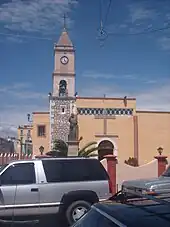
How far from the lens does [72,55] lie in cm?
4972

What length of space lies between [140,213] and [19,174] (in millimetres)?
7090

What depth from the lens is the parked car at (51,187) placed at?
30.8 feet

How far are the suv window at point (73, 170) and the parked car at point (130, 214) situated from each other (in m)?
6.34

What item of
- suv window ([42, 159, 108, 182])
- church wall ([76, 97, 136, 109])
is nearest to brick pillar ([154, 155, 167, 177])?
suv window ([42, 159, 108, 182])

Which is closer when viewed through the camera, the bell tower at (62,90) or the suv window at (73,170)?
the suv window at (73,170)

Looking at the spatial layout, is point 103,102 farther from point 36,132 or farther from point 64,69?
point 36,132

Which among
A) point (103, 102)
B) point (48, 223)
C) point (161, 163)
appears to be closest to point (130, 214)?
point (48, 223)

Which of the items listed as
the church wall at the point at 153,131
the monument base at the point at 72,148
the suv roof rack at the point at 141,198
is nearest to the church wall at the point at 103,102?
the church wall at the point at 153,131

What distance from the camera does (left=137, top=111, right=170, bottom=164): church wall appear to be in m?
46.8

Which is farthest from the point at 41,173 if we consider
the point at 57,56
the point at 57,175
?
the point at 57,56

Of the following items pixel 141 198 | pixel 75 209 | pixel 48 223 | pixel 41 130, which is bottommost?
pixel 48 223

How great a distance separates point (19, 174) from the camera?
9.77m

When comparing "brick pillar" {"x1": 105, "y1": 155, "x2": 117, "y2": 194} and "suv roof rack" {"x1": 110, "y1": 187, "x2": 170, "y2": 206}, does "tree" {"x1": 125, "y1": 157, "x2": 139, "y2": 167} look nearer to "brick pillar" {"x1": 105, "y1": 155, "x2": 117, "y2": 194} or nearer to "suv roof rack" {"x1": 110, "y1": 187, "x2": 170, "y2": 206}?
"brick pillar" {"x1": 105, "y1": 155, "x2": 117, "y2": 194}

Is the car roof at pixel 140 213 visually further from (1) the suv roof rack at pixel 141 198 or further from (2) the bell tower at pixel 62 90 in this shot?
(2) the bell tower at pixel 62 90
